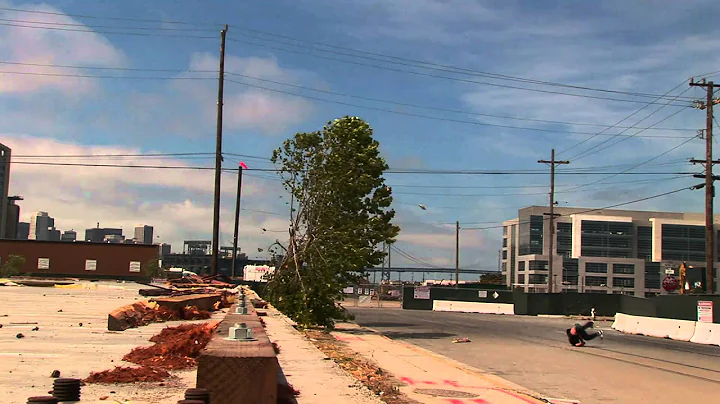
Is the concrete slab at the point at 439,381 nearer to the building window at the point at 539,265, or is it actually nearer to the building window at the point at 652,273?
the building window at the point at 539,265

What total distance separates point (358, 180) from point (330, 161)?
5.05 ft

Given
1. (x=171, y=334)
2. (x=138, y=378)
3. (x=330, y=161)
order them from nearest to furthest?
(x=138, y=378) → (x=171, y=334) → (x=330, y=161)

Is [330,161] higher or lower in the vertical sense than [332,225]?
higher

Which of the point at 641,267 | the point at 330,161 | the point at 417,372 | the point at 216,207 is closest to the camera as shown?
the point at 417,372

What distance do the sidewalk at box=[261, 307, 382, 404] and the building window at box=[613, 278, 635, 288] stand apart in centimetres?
14436

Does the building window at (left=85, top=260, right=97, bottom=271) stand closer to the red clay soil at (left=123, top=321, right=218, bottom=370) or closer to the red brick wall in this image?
the red brick wall

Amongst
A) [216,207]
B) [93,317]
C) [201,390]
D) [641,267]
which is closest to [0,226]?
[641,267]

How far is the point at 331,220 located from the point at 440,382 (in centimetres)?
1611

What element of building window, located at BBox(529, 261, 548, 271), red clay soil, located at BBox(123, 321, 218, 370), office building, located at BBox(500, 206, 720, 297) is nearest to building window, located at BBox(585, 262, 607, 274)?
office building, located at BBox(500, 206, 720, 297)

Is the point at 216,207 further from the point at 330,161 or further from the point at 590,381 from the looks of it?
the point at 590,381

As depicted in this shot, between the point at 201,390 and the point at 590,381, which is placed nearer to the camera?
the point at 201,390

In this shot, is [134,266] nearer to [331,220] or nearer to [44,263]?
[44,263]

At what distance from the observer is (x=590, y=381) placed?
1581 centimetres

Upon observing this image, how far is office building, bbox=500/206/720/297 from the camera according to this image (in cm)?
14625
